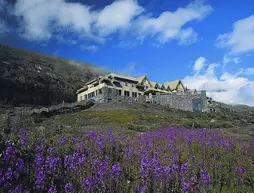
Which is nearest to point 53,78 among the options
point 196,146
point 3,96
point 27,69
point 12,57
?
point 27,69

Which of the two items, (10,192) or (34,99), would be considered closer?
(10,192)

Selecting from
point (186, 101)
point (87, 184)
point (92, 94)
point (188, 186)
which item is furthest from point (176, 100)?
point (87, 184)

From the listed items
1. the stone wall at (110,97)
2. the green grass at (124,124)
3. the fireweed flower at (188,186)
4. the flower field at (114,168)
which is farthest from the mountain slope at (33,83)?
the fireweed flower at (188,186)

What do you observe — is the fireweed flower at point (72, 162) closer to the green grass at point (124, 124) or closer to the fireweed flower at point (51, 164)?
the fireweed flower at point (51, 164)

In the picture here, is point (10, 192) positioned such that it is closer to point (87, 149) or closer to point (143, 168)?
point (143, 168)

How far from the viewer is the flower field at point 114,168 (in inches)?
165

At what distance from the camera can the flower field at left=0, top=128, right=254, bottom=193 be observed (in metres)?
4.18

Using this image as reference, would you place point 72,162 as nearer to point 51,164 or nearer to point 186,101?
point 51,164

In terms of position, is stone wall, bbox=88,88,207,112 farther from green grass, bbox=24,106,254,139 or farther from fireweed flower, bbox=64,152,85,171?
fireweed flower, bbox=64,152,85,171

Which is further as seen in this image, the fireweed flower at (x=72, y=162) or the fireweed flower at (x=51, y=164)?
the fireweed flower at (x=72, y=162)

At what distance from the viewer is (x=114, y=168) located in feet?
15.7

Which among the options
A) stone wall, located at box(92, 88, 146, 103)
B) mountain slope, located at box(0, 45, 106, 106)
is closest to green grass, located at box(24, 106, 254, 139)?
stone wall, located at box(92, 88, 146, 103)

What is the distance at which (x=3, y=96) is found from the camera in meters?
54.2

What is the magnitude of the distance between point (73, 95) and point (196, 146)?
6252cm
